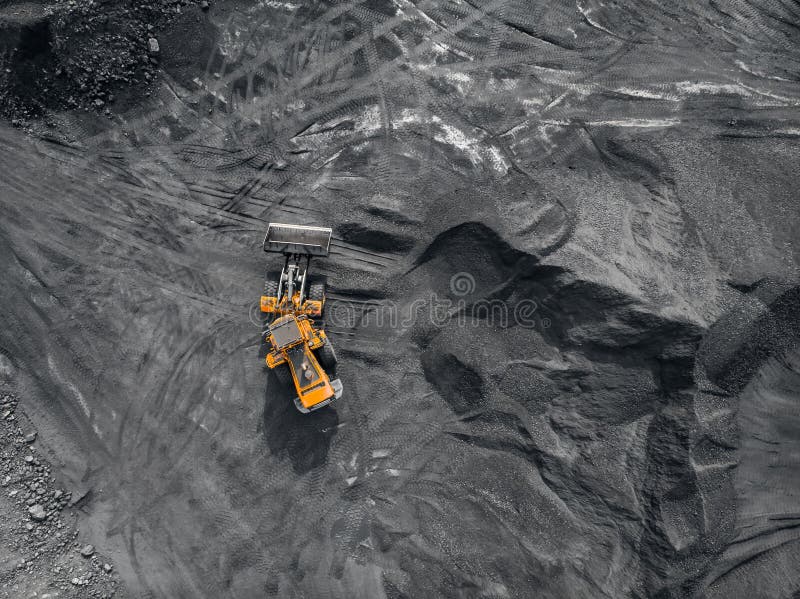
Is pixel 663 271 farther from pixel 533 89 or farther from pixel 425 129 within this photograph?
pixel 425 129

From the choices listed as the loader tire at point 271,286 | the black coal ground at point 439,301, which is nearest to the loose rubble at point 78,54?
the black coal ground at point 439,301

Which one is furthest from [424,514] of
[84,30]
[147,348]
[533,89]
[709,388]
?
[84,30]

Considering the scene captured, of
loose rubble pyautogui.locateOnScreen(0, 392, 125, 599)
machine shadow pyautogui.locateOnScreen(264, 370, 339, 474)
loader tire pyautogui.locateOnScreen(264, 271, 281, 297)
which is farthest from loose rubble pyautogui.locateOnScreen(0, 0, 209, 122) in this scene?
machine shadow pyautogui.locateOnScreen(264, 370, 339, 474)

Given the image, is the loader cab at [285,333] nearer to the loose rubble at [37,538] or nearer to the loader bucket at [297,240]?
the loader bucket at [297,240]

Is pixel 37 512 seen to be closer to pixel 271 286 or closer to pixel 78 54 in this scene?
pixel 271 286

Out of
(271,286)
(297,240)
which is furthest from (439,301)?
(271,286)

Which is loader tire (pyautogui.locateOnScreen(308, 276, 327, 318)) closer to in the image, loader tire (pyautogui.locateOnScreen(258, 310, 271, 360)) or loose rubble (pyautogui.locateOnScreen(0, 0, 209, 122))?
loader tire (pyautogui.locateOnScreen(258, 310, 271, 360))
